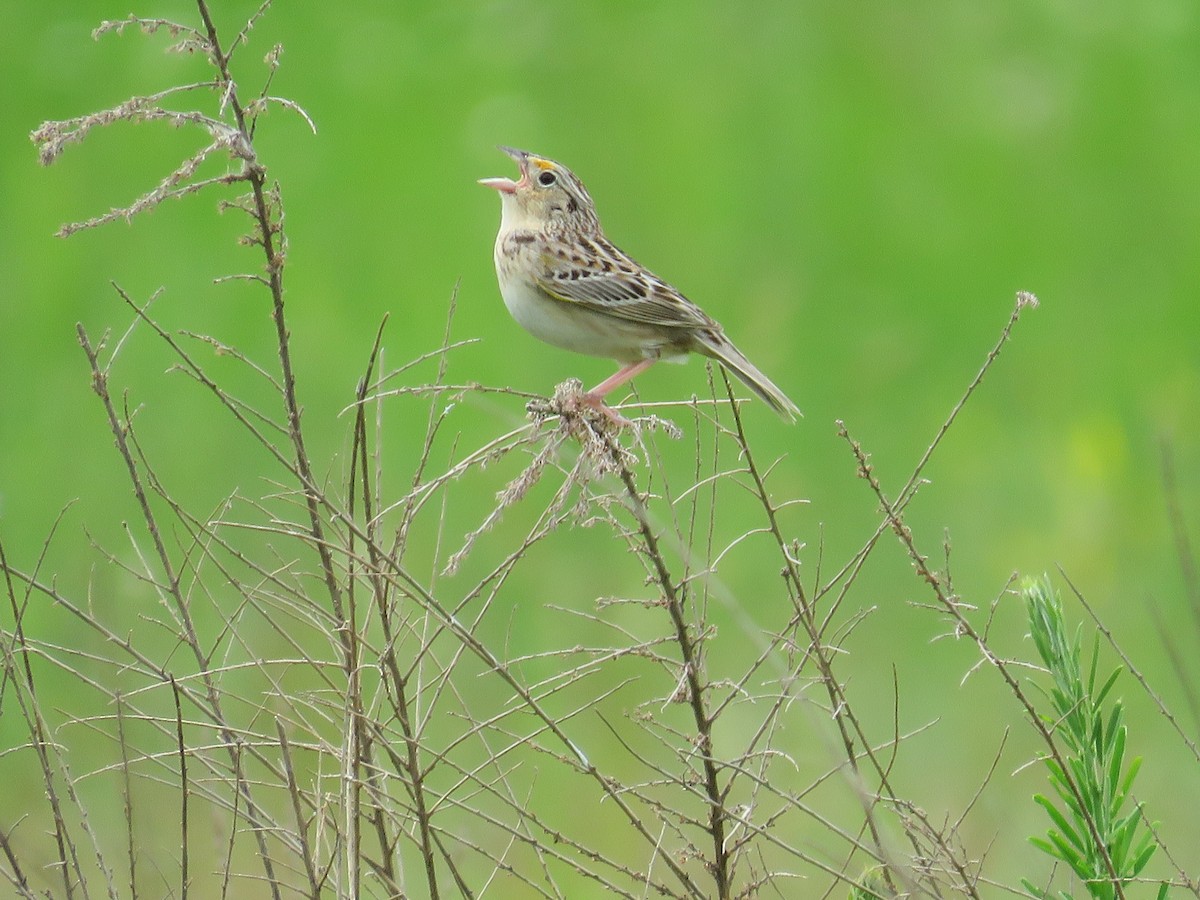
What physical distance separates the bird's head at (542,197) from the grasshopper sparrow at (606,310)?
185 millimetres

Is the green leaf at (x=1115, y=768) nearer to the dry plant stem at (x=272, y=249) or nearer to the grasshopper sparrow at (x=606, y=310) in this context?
the dry plant stem at (x=272, y=249)

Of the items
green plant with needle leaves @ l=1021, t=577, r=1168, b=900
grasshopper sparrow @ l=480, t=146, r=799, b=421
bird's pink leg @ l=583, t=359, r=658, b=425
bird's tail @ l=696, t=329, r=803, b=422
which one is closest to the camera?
green plant with needle leaves @ l=1021, t=577, r=1168, b=900

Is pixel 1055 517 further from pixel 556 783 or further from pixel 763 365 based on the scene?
pixel 556 783

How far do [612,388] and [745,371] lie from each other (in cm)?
38

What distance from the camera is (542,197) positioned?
4.45 metres

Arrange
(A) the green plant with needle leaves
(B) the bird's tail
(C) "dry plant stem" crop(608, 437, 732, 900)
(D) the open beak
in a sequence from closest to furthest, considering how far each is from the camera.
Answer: (A) the green plant with needle leaves
(C) "dry plant stem" crop(608, 437, 732, 900)
(B) the bird's tail
(D) the open beak

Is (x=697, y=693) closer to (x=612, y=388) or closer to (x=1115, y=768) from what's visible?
(x=1115, y=768)

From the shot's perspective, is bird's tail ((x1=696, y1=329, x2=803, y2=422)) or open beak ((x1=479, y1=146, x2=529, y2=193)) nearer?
bird's tail ((x1=696, y1=329, x2=803, y2=422))

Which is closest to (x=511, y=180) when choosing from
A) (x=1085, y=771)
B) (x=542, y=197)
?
(x=542, y=197)

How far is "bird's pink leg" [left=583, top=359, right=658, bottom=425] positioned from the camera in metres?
2.82

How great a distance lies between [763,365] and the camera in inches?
266

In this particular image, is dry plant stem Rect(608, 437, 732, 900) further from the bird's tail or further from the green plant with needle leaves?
the bird's tail

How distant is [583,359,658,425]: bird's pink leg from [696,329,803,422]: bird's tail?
0.16 metres

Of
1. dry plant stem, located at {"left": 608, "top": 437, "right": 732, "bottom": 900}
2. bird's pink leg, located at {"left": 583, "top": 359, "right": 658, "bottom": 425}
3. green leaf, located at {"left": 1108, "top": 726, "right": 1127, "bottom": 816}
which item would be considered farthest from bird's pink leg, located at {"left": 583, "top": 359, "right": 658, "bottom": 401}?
green leaf, located at {"left": 1108, "top": 726, "right": 1127, "bottom": 816}
